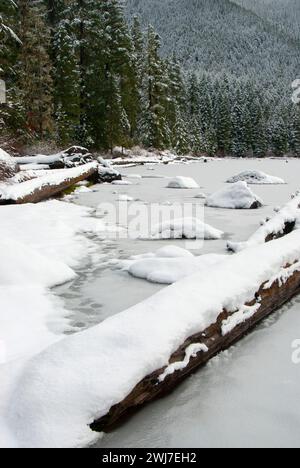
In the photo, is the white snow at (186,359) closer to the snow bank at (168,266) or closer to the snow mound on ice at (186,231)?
the snow bank at (168,266)

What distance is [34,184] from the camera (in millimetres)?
10867

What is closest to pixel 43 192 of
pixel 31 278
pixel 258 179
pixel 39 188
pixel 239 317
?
pixel 39 188

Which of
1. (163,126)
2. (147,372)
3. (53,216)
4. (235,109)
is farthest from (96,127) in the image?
(235,109)

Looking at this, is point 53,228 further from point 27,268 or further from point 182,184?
point 182,184

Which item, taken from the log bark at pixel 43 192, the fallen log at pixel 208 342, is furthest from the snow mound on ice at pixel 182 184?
the fallen log at pixel 208 342

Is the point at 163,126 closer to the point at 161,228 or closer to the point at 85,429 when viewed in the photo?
the point at 161,228

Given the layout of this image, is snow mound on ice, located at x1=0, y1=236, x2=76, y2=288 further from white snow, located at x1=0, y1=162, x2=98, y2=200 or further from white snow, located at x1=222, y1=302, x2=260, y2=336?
white snow, located at x1=0, y1=162, x2=98, y2=200

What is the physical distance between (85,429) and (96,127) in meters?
30.8

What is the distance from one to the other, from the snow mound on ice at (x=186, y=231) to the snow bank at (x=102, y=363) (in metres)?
3.86

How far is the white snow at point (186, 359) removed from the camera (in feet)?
8.91

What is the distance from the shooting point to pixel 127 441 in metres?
2.37

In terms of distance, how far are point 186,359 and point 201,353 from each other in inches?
7.8

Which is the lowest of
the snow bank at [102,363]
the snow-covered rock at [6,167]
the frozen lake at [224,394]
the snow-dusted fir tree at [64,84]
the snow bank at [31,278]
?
the frozen lake at [224,394]

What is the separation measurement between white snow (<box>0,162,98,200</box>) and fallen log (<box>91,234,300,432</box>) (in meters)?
7.07
